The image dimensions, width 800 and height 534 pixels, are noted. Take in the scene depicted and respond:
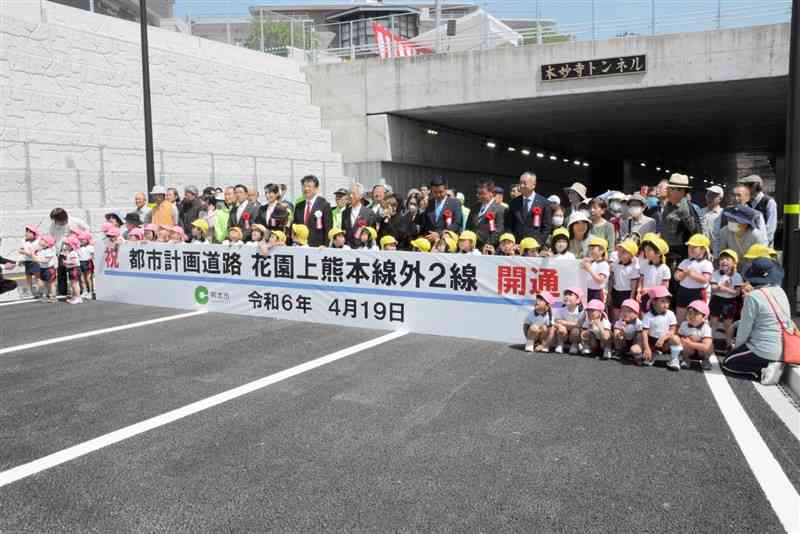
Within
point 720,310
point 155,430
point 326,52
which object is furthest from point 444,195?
point 326,52

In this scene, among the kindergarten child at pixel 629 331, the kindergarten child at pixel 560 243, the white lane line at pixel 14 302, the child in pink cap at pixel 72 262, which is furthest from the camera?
the child in pink cap at pixel 72 262

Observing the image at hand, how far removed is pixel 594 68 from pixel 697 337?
15716mm

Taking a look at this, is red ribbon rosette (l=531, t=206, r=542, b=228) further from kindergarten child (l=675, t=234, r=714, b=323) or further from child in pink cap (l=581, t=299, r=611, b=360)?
kindergarten child (l=675, t=234, r=714, b=323)

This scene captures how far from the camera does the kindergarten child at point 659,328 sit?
6367 mm

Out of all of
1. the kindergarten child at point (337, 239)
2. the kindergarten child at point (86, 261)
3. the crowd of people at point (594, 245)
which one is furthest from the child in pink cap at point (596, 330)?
the kindergarten child at point (86, 261)

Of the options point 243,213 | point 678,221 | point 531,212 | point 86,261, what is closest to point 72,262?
point 86,261

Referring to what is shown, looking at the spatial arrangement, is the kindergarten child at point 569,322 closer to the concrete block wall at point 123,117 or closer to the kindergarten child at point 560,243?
the kindergarten child at point 560,243

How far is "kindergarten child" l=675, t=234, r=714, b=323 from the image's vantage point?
6.75 m

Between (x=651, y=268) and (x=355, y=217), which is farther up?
(x=355, y=217)

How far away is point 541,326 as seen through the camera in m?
7.09

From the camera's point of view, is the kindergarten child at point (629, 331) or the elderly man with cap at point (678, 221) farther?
the elderly man with cap at point (678, 221)

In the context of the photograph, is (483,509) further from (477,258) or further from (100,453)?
(477,258)

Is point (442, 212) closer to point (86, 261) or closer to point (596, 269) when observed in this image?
point (596, 269)

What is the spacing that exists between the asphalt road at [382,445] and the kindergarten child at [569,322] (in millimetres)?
303
